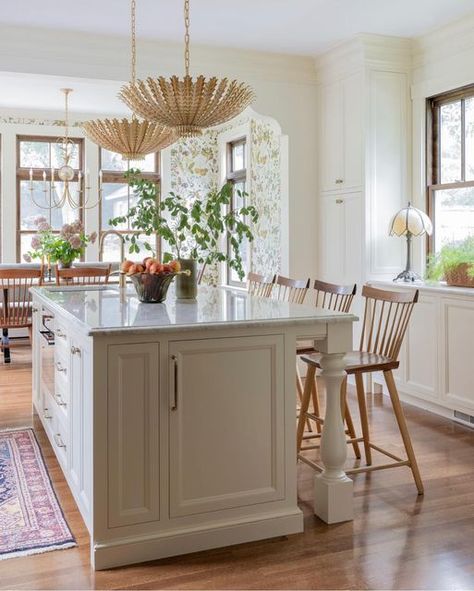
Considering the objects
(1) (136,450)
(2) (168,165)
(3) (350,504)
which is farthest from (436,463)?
(2) (168,165)

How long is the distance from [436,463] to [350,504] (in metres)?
0.95

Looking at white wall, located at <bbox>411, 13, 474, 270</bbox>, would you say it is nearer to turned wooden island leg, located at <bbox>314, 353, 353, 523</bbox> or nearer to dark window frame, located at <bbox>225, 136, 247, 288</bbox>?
dark window frame, located at <bbox>225, 136, 247, 288</bbox>

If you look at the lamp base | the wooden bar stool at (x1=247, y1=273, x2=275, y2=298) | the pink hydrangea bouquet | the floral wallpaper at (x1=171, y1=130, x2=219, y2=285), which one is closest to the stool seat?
the wooden bar stool at (x1=247, y1=273, x2=275, y2=298)

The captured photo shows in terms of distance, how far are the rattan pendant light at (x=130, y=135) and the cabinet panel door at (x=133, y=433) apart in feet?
5.77

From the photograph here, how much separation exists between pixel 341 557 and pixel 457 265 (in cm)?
271

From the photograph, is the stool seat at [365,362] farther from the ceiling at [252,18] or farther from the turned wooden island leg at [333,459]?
the ceiling at [252,18]

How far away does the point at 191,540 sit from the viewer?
8.41ft

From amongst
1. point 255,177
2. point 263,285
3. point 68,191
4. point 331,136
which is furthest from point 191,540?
point 68,191

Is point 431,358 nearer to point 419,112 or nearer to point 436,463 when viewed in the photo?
point 436,463

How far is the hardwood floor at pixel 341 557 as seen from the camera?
7.69 ft

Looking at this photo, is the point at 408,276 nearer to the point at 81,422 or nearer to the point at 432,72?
the point at 432,72

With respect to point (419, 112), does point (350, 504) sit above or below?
below

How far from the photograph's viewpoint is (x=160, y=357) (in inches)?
99.0

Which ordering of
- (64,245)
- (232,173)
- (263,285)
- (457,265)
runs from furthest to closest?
(232,173)
(64,245)
(457,265)
(263,285)
